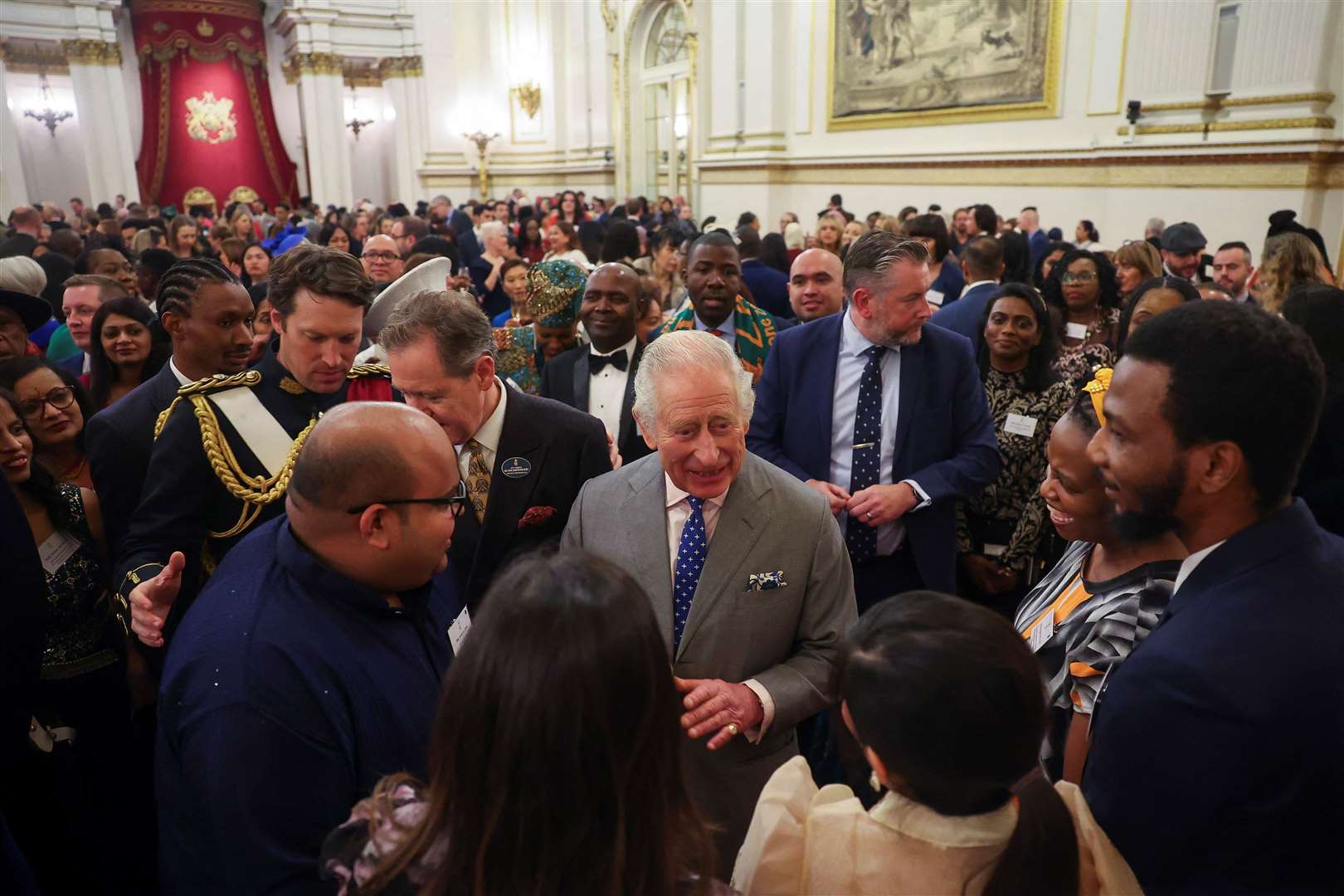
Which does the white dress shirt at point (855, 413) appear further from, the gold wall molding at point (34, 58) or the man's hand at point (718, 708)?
the gold wall molding at point (34, 58)

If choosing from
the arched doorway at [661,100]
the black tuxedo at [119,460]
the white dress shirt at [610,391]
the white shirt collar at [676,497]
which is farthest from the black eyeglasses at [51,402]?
the arched doorway at [661,100]

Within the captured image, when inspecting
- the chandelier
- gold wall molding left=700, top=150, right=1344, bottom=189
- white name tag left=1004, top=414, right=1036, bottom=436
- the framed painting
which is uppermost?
the chandelier

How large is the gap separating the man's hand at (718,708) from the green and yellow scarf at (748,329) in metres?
2.55

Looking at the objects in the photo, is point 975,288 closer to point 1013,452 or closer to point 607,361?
point 1013,452

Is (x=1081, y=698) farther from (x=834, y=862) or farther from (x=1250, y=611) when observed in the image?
(x=834, y=862)

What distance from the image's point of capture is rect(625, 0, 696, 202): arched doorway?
15.3 meters

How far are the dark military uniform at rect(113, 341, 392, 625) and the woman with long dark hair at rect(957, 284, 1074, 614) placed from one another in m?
2.53

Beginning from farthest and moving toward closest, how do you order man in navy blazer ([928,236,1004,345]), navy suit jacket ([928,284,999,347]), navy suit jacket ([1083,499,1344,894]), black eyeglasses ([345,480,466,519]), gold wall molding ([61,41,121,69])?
gold wall molding ([61,41,121,69]) → man in navy blazer ([928,236,1004,345]) → navy suit jacket ([928,284,999,347]) → black eyeglasses ([345,480,466,519]) → navy suit jacket ([1083,499,1344,894])

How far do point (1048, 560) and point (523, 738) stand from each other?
3.01 meters

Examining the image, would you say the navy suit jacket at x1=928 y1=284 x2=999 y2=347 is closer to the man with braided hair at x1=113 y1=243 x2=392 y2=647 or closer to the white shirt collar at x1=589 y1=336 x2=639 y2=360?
the white shirt collar at x1=589 y1=336 x2=639 y2=360

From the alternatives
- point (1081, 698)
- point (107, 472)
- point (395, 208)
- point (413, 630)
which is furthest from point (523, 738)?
point (395, 208)

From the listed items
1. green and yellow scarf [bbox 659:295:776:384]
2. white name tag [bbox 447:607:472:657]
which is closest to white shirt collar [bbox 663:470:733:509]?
→ white name tag [bbox 447:607:472:657]

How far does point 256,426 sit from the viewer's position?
2279mm

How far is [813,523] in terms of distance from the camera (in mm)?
2029
